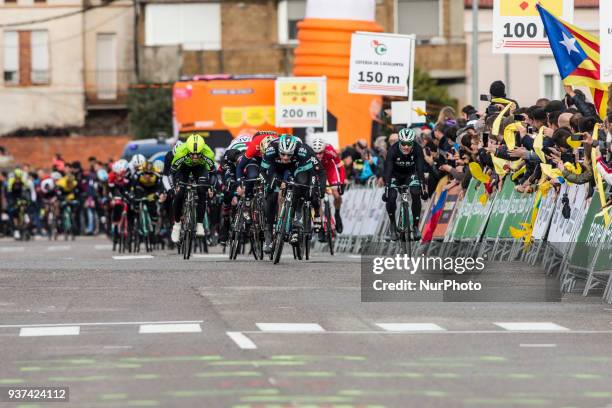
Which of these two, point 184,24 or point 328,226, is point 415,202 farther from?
point 184,24

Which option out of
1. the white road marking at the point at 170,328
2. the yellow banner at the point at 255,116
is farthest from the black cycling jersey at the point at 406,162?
the yellow banner at the point at 255,116

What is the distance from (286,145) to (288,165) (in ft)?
1.73

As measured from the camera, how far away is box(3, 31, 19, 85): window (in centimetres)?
7944

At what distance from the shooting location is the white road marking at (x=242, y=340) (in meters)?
12.9

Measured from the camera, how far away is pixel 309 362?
11891 mm

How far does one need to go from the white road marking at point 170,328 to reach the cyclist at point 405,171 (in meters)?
12.0

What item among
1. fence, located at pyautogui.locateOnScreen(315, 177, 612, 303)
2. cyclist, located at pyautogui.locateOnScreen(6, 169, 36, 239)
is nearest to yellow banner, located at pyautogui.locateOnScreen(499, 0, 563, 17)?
fence, located at pyautogui.locateOnScreen(315, 177, 612, 303)

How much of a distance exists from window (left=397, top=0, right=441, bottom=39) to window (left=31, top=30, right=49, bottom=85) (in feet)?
47.6

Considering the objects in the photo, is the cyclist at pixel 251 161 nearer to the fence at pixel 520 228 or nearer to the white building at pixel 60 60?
the fence at pixel 520 228

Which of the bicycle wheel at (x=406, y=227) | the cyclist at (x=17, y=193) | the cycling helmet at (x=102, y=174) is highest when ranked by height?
the bicycle wheel at (x=406, y=227)

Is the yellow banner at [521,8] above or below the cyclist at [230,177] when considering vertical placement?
above

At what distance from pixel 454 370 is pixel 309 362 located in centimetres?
92

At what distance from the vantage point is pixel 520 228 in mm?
22391

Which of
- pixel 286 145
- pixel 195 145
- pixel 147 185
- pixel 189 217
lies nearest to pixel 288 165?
pixel 286 145
